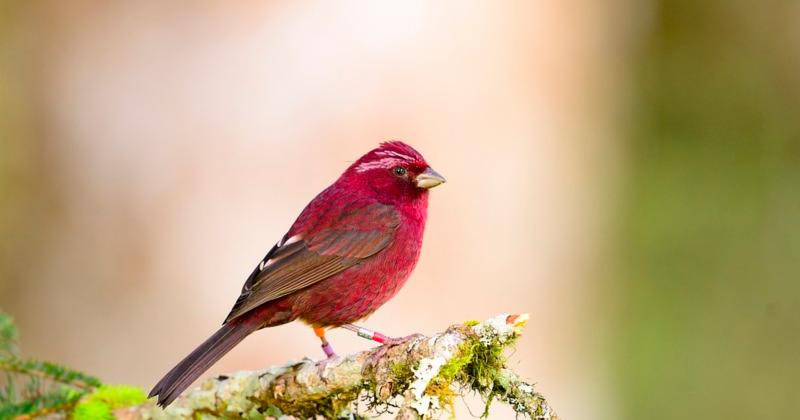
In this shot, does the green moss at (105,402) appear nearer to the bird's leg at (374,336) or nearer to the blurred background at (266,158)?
the bird's leg at (374,336)

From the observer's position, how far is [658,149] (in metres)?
10.5

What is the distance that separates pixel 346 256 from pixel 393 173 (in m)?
0.58

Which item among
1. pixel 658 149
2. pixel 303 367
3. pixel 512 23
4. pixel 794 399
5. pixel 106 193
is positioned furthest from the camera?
pixel 658 149

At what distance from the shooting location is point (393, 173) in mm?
5059

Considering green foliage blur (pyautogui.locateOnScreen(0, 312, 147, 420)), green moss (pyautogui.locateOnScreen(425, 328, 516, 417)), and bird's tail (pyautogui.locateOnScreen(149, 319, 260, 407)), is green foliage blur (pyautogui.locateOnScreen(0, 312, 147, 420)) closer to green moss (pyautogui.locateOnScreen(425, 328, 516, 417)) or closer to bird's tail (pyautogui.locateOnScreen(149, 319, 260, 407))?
bird's tail (pyautogui.locateOnScreen(149, 319, 260, 407))

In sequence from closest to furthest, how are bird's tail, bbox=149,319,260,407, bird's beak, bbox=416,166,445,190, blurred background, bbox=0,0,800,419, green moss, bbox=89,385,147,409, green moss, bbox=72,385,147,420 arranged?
green moss, bbox=72,385,147,420 → green moss, bbox=89,385,147,409 → bird's tail, bbox=149,319,260,407 → bird's beak, bbox=416,166,445,190 → blurred background, bbox=0,0,800,419

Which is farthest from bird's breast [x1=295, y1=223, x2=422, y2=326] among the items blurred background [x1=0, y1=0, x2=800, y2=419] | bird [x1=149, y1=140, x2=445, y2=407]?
blurred background [x1=0, y1=0, x2=800, y2=419]

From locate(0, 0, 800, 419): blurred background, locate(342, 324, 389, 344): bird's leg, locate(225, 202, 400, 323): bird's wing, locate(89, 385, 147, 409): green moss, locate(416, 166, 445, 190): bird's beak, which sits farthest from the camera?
locate(0, 0, 800, 419): blurred background

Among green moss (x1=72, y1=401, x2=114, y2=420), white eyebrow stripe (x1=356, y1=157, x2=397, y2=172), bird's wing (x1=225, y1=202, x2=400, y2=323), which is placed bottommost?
green moss (x1=72, y1=401, x2=114, y2=420)

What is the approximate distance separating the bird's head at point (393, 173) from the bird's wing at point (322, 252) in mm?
112

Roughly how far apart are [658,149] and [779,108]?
4.43 feet

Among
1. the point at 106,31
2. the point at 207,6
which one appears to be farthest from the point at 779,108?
the point at 106,31

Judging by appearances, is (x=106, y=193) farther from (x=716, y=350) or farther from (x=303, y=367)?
(x=716, y=350)

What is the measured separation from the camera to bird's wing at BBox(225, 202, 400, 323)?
182 inches
